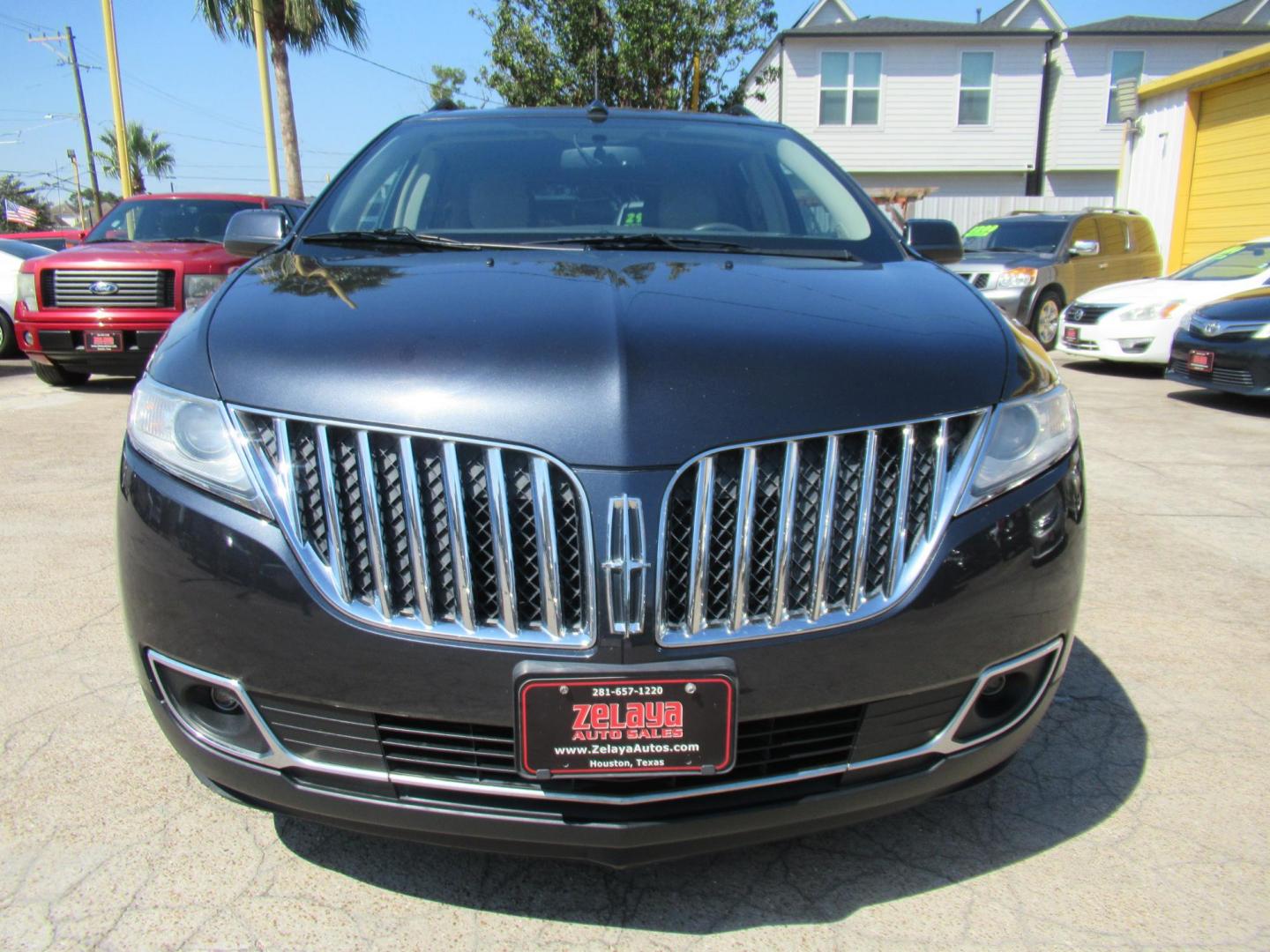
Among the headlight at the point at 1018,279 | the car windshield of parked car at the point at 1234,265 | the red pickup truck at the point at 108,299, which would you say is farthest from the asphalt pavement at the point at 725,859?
the headlight at the point at 1018,279

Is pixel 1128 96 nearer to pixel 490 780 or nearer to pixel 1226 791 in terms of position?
pixel 1226 791

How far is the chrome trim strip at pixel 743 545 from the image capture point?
164 cm

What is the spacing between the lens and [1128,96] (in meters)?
17.3

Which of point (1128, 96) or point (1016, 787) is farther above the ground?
point (1128, 96)

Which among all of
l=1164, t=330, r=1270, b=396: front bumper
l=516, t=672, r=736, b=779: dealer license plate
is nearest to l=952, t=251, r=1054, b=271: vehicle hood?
l=1164, t=330, r=1270, b=396: front bumper

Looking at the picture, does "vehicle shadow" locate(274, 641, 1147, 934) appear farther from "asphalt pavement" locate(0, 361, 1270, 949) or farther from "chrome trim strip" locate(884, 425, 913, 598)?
"chrome trim strip" locate(884, 425, 913, 598)

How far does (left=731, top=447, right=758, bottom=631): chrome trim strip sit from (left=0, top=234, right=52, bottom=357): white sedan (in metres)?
11.2

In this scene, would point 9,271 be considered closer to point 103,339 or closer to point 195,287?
point 103,339

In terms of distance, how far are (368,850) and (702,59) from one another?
56.1 ft

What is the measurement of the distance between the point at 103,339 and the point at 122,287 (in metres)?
0.47

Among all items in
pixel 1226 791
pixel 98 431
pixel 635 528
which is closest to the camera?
pixel 635 528

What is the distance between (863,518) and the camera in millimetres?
1706

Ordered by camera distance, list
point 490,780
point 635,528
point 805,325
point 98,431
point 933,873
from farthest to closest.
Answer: point 98,431
point 933,873
point 805,325
point 490,780
point 635,528

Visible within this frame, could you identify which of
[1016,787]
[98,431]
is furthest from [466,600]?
[98,431]
